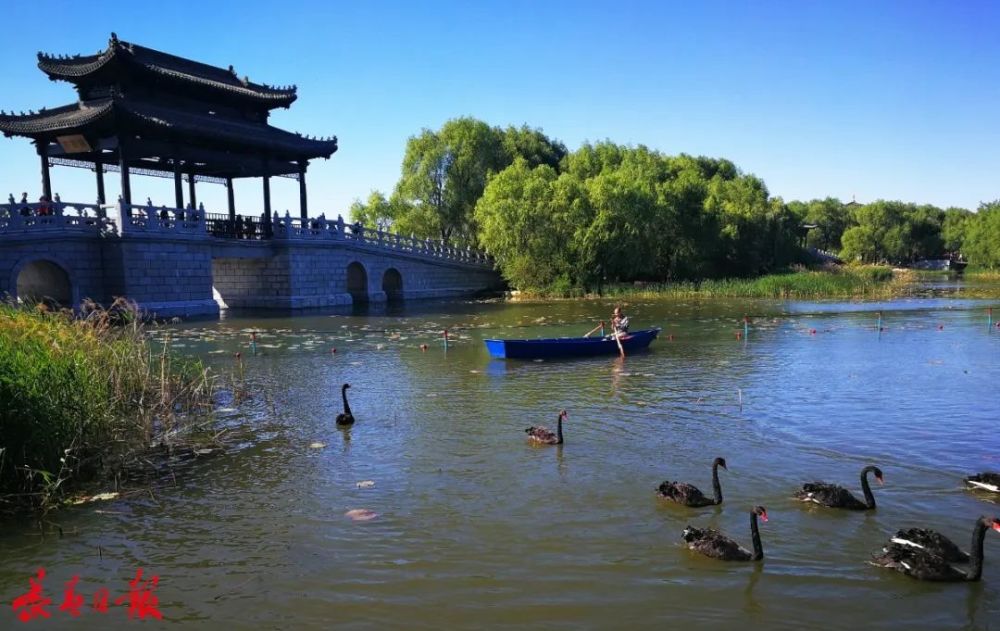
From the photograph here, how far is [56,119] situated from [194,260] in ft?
25.2

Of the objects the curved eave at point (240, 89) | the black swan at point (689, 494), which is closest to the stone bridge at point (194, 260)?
the curved eave at point (240, 89)

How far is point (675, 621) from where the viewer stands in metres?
5.33

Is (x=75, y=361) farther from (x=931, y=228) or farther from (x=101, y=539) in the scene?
(x=931, y=228)

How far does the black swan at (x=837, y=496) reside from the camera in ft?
23.6

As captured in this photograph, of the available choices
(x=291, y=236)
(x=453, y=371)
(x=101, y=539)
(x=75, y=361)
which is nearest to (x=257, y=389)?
(x=453, y=371)

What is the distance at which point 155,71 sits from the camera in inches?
1222

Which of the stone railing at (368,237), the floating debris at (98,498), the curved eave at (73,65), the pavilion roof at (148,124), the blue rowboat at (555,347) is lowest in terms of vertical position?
the floating debris at (98,498)

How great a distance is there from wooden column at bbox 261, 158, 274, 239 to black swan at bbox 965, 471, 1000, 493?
33.5m

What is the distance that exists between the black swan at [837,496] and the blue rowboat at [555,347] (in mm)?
10365

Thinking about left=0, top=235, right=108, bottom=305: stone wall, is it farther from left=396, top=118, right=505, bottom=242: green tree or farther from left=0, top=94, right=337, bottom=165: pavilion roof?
left=396, top=118, right=505, bottom=242: green tree

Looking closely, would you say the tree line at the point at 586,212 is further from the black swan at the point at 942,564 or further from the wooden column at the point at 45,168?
the black swan at the point at 942,564

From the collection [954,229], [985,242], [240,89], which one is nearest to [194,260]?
[240,89]

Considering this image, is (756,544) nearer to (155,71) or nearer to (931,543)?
(931,543)

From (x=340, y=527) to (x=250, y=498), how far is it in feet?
4.82
